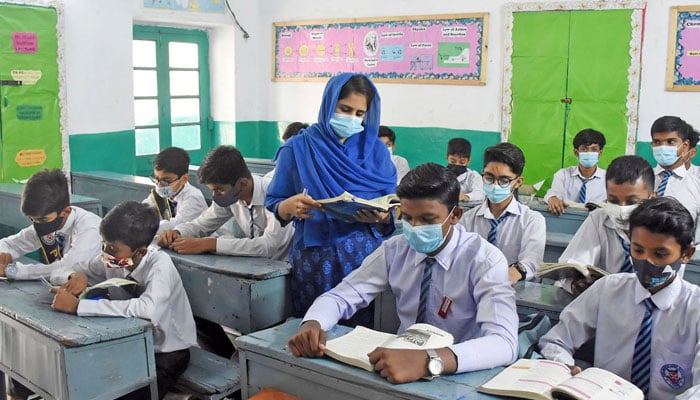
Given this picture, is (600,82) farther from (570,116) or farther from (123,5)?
(123,5)

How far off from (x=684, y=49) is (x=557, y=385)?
14.6ft

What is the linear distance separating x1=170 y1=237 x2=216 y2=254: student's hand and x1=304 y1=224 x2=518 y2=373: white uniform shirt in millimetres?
1000

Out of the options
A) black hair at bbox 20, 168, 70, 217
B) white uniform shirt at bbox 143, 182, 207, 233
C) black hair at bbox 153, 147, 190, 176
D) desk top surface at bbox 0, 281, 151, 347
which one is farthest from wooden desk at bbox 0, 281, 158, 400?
black hair at bbox 153, 147, 190, 176

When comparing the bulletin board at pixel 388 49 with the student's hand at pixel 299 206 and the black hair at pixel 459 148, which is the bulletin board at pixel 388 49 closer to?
the black hair at pixel 459 148

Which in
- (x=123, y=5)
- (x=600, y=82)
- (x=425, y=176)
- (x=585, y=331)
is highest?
(x=123, y=5)

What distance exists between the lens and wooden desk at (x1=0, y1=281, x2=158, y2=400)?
1989 millimetres

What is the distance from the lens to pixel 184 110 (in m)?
6.68

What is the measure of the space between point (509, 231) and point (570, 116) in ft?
10.0

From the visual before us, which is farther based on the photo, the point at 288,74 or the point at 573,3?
the point at 288,74

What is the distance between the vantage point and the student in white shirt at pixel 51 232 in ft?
9.00

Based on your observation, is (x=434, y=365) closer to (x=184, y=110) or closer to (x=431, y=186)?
(x=431, y=186)

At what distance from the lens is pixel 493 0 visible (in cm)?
571

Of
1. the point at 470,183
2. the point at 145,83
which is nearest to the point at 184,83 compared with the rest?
the point at 145,83

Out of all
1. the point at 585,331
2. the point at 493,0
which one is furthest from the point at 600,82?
the point at 585,331
